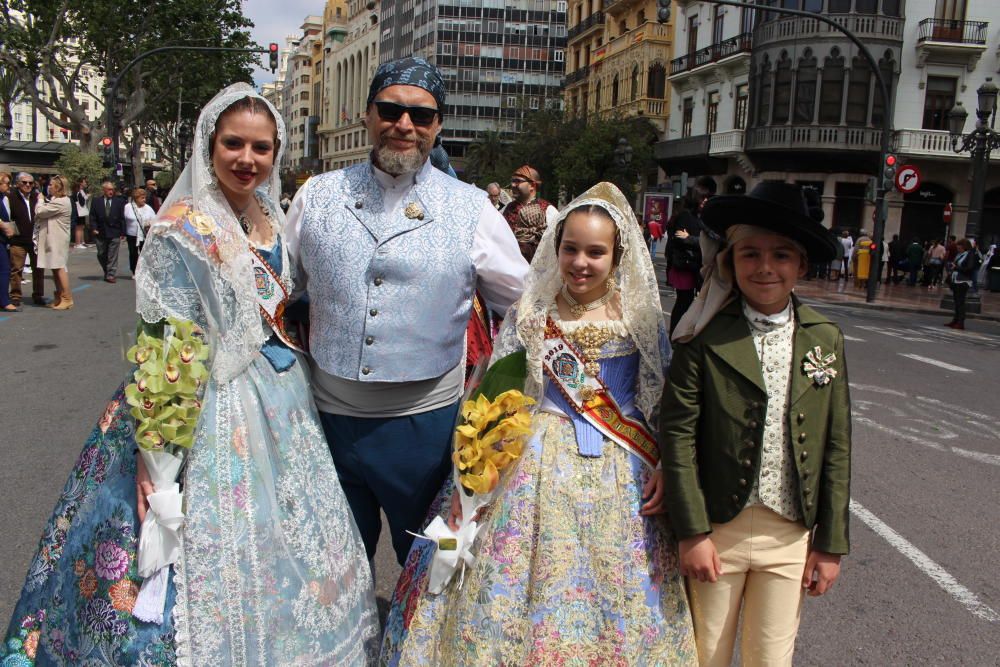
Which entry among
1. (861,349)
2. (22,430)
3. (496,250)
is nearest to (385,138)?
(496,250)

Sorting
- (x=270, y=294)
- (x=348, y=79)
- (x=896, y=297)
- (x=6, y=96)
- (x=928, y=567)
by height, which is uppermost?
(x=348, y=79)

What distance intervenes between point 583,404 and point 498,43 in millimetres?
80221

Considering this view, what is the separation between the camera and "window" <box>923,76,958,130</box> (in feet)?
94.5

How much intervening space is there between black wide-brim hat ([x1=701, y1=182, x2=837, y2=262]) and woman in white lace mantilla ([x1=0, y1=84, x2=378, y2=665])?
4.74 feet

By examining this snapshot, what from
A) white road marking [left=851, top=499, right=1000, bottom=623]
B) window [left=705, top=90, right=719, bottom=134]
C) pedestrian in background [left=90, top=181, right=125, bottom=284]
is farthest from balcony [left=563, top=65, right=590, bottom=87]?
white road marking [left=851, top=499, right=1000, bottom=623]

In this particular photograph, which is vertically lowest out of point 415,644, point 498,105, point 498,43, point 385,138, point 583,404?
point 415,644

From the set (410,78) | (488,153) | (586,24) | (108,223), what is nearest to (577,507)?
(410,78)

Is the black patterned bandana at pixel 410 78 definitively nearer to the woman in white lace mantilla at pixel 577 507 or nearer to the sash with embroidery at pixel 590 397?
the woman in white lace mantilla at pixel 577 507

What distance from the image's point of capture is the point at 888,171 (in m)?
17.6

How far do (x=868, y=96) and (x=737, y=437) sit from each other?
29890 millimetres

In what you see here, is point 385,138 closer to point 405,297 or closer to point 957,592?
point 405,297

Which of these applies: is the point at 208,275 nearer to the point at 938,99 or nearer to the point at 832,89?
the point at 832,89

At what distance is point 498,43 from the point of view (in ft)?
256

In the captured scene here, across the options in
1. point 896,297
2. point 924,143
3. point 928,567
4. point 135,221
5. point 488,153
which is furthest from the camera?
point 488,153
